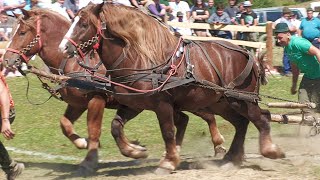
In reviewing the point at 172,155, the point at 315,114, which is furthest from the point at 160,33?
the point at 315,114

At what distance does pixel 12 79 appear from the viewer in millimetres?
15500

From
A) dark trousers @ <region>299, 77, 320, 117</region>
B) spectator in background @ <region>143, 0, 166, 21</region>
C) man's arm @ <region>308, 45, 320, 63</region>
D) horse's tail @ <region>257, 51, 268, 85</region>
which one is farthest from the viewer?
spectator in background @ <region>143, 0, 166, 21</region>

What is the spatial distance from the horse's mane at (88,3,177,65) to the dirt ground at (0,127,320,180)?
1338 mm

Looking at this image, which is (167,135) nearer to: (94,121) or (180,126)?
(94,121)

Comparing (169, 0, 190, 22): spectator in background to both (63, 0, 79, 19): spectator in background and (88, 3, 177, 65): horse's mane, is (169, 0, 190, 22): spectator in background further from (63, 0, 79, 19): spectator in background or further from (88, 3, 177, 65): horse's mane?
(88, 3, 177, 65): horse's mane

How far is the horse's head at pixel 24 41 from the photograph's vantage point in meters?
8.99

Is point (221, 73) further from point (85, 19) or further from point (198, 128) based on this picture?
point (198, 128)

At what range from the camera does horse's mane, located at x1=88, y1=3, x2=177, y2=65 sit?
8.09 metres

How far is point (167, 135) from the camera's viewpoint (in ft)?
27.4

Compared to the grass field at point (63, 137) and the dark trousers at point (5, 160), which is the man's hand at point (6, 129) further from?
the grass field at point (63, 137)

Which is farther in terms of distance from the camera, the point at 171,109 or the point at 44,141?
the point at 44,141

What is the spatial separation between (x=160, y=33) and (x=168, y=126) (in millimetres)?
1044

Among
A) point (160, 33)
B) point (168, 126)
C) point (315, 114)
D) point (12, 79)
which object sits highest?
point (160, 33)

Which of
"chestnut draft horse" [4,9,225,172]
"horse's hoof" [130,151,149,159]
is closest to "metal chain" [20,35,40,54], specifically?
"chestnut draft horse" [4,9,225,172]
